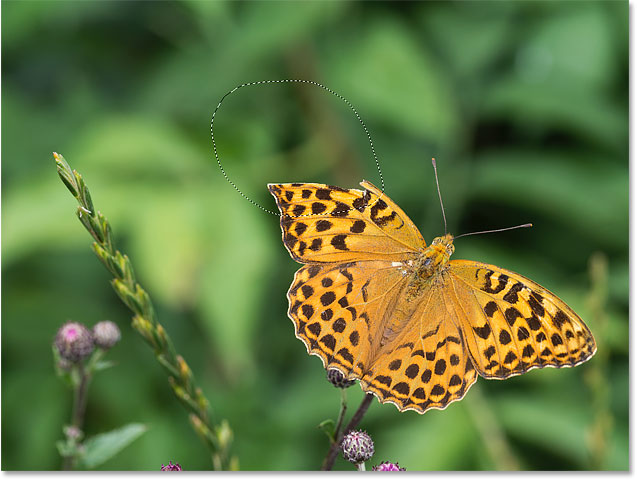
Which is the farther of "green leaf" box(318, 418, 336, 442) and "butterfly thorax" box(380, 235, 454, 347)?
"butterfly thorax" box(380, 235, 454, 347)

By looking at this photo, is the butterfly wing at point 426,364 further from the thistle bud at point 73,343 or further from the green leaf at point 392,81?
the green leaf at point 392,81

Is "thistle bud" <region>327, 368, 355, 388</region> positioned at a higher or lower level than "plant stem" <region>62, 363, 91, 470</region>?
lower

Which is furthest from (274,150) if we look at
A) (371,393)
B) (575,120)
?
(371,393)

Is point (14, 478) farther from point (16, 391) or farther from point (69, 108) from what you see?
point (69, 108)

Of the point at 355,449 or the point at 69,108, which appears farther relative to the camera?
the point at 69,108

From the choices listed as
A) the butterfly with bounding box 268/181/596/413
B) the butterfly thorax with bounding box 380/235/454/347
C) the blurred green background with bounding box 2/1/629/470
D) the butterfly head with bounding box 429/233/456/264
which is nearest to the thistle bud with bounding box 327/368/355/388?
the butterfly with bounding box 268/181/596/413

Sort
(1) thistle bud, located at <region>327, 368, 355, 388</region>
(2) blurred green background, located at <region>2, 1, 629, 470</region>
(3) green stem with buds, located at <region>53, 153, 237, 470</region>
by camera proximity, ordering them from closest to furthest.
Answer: (3) green stem with buds, located at <region>53, 153, 237, 470</region>, (1) thistle bud, located at <region>327, 368, 355, 388</region>, (2) blurred green background, located at <region>2, 1, 629, 470</region>

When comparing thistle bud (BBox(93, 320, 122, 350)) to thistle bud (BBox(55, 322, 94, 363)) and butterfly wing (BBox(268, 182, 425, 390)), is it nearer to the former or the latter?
thistle bud (BBox(55, 322, 94, 363))
